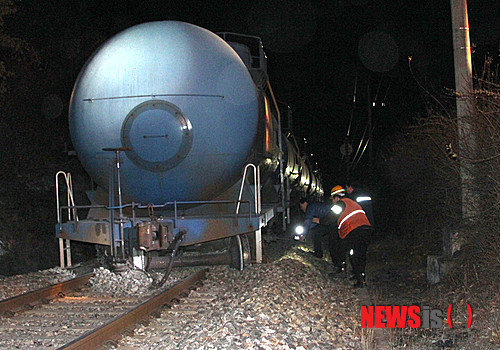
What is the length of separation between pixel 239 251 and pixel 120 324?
3.17 m

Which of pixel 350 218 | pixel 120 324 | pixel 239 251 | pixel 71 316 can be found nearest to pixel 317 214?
pixel 350 218

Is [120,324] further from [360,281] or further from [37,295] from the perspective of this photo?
[360,281]

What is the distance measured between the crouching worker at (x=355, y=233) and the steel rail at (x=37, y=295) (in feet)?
13.1

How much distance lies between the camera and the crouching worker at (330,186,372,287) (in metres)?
8.43

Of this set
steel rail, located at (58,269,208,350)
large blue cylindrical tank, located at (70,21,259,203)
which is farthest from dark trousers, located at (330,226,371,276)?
steel rail, located at (58,269,208,350)

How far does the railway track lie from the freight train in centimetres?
62

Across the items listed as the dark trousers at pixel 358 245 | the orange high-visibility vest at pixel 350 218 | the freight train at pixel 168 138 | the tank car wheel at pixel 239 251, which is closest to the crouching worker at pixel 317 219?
the orange high-visibility vest at pixel 350 218

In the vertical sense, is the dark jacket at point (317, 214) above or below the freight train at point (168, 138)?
below

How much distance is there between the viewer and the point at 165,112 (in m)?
7.10

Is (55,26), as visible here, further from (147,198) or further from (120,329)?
(120,329)

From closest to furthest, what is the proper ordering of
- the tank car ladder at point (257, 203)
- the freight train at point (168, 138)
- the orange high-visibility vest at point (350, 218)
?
the freight train at point (168, 138)
the tank car ladder at point (257, 203)
the orange high-visibility vest at point (350, 218)

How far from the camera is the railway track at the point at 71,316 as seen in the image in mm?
4938

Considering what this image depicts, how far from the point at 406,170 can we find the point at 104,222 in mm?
9128

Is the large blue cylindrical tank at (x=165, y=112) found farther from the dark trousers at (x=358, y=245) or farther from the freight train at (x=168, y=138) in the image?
the dark trousers at (x=358, y=245)
